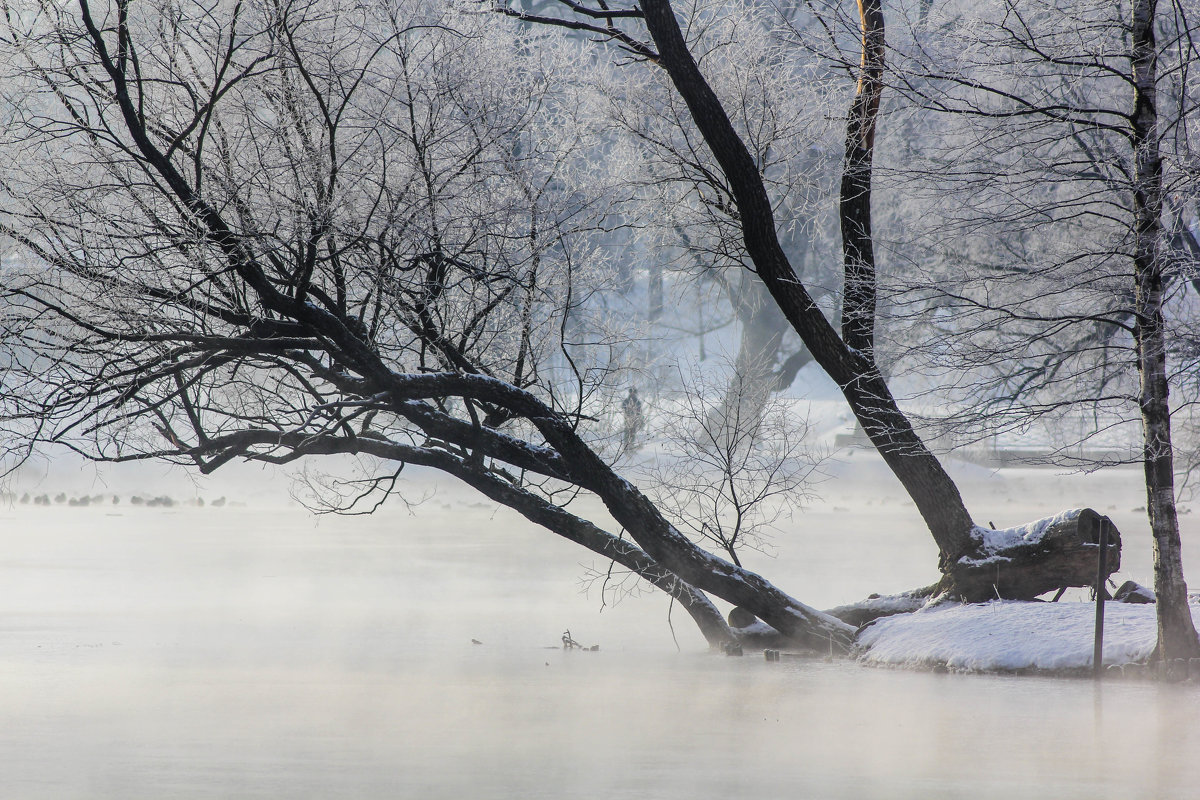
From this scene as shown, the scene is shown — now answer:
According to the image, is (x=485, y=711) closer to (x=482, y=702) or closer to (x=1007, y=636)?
(x=482, y=702)

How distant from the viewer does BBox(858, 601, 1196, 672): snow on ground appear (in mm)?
10070

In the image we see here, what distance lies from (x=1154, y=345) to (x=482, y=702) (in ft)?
18.0

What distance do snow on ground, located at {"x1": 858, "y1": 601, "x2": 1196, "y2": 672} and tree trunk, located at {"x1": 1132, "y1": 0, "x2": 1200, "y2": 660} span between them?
0.41 meters

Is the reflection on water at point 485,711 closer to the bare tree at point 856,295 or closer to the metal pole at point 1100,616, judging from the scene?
the metal pole at point 1100,616

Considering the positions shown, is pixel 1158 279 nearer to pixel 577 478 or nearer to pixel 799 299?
pixel 799 299

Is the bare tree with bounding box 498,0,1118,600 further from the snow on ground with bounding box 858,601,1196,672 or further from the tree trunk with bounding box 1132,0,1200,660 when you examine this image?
the tree trunk with bounding box 1132,0,1200,660

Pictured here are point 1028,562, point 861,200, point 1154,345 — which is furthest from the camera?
point 861,200

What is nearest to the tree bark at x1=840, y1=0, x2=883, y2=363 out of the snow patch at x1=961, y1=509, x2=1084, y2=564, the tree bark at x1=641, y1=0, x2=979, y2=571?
the tree bark at x1=641, y1=0, x2=979, y2=571

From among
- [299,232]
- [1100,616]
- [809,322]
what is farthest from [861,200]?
[299,232]

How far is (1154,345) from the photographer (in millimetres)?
9102

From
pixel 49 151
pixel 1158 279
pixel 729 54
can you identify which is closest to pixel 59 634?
pixel 49 151

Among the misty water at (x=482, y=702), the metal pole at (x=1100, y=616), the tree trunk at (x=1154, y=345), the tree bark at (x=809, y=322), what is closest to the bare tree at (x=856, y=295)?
the tree bark at (x=809, y=322)

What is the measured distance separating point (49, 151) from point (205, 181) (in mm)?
1324

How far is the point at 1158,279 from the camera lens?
9180mm
